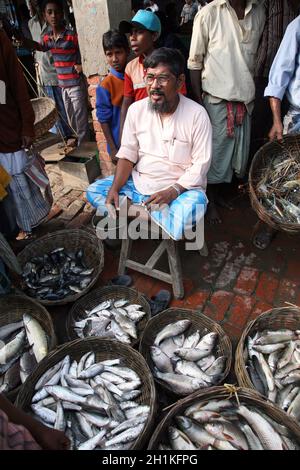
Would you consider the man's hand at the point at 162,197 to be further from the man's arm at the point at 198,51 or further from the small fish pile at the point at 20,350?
the small fish pile at the point at 20,350

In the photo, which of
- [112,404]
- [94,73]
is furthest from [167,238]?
[94,73]

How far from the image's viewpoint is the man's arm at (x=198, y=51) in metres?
3.61

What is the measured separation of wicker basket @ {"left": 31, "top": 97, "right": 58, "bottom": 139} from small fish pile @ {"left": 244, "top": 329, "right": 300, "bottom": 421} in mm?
3444

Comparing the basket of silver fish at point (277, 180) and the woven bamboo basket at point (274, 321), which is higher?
the basket of silver fish at point (277, 180)

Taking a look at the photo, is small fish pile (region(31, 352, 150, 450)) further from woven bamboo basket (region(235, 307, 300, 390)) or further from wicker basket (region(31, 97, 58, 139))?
wicker basket (region(31, 97, 58, 139))

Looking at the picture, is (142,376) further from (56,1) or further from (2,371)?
(56,1)

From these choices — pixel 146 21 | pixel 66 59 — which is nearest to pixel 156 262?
pixel 146 21

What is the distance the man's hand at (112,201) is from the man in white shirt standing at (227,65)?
1.49 m

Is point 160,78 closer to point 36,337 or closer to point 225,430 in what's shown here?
point 36,337

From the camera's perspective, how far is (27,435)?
1.45m

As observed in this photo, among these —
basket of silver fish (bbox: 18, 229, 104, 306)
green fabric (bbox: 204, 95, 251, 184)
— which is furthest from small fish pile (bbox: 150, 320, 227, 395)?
green fabric (bbox: 204, 95, 251, 184)

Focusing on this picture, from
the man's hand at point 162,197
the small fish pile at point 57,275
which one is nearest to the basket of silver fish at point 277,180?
the man's hand at point 162,197

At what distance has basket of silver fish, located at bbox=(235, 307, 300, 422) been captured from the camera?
2.52 m

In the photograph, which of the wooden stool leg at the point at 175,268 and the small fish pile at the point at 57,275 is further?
the small fish pile at the point at 57,275
